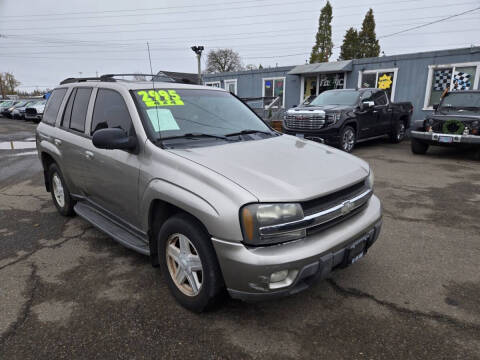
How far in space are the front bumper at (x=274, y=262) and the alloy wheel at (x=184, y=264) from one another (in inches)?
12.5

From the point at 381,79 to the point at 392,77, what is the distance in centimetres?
48

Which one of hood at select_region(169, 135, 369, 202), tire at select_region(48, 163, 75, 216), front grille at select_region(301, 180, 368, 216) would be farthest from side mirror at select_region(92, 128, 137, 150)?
tire at select_region(48, 163, 75, 216)

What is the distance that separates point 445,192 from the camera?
5.85 m

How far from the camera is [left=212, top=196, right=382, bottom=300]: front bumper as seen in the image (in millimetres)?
2066

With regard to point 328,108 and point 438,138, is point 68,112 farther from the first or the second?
point 438,138

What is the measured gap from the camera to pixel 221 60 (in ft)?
181

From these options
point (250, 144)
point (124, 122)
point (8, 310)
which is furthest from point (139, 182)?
point (8, 310)

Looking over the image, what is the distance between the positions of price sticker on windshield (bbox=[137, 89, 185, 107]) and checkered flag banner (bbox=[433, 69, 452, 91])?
44.0ft

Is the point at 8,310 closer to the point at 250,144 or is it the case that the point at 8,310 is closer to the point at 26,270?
the point at 26,270

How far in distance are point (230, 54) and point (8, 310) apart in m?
56.9

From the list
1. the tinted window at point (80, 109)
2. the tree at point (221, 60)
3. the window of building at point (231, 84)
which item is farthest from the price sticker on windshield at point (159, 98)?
the tree at point (221, 60)

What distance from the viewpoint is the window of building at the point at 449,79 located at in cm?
1253

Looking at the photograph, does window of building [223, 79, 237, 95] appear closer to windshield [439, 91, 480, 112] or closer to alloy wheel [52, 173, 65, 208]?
windshield [439, 91, 480, 112]

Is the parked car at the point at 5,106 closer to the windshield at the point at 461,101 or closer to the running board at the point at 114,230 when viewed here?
the running board at the point at 114,230
